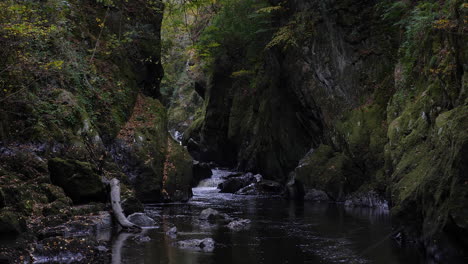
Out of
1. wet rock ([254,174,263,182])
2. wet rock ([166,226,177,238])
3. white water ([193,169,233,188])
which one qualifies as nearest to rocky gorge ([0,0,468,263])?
white water ([193,169,233,188])

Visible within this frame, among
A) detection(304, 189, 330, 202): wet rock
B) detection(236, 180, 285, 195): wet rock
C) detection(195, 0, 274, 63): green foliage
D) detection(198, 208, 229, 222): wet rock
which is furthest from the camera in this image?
detection(195, 0, 274, 63): green foliage

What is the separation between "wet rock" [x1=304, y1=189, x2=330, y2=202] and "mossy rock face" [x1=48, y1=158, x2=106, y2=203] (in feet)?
32.0

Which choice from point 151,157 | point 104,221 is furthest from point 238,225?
point 151,157

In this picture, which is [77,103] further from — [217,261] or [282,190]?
[282,190]

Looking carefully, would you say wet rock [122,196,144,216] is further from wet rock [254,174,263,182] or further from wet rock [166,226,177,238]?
wet rock [254,174,263,182]

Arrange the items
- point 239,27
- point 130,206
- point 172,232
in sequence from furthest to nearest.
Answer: point 239,27, point 130,206, point 172,232

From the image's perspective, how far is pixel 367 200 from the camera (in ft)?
54.3

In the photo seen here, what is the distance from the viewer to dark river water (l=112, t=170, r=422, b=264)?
839 cm

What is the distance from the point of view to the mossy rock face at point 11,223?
8.17m

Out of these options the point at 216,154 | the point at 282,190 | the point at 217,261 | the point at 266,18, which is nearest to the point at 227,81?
the point at 216,154

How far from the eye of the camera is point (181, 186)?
693 inches

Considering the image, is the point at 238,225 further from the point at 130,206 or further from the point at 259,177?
the point at 259,177

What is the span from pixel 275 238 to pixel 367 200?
742 centimetres

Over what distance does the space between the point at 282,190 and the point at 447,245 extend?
1492cm
